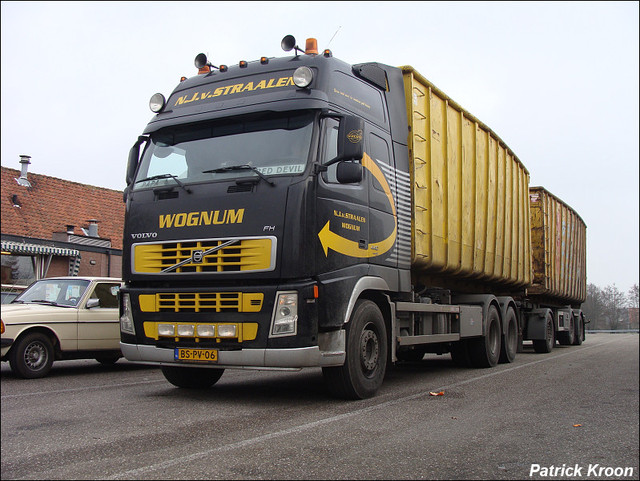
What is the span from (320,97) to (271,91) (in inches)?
22.3

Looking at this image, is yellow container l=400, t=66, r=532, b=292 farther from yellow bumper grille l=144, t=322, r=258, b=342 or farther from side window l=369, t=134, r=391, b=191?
yellow bumper grille l=144, t=322, r=258, b=342

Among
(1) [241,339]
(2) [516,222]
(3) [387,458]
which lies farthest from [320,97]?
(2) [516,222]

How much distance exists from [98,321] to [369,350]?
4536 mm

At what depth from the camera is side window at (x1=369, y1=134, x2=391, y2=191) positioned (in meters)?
7.34

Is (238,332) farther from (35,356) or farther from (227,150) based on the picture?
(35,356)

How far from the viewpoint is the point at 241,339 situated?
6223 mm

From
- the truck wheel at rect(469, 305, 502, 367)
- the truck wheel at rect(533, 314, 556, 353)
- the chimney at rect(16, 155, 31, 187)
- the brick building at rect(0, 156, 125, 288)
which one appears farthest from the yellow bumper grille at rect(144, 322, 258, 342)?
the chimney at rect(16, 155, 31, 187)

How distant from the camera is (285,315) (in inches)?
241

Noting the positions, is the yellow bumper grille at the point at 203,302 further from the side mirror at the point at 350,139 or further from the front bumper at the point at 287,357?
the side mirror at the point at 350,139

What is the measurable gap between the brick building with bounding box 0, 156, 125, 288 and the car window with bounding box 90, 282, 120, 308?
9015 mm

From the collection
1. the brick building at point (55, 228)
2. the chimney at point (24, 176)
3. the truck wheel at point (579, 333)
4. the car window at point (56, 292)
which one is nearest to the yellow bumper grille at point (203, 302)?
the car window at point (56, 292)

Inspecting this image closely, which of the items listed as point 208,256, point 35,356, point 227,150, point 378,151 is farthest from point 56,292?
point 378,151

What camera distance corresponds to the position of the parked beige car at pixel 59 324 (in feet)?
27.8

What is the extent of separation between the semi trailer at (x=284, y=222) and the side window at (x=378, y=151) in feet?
0.08
